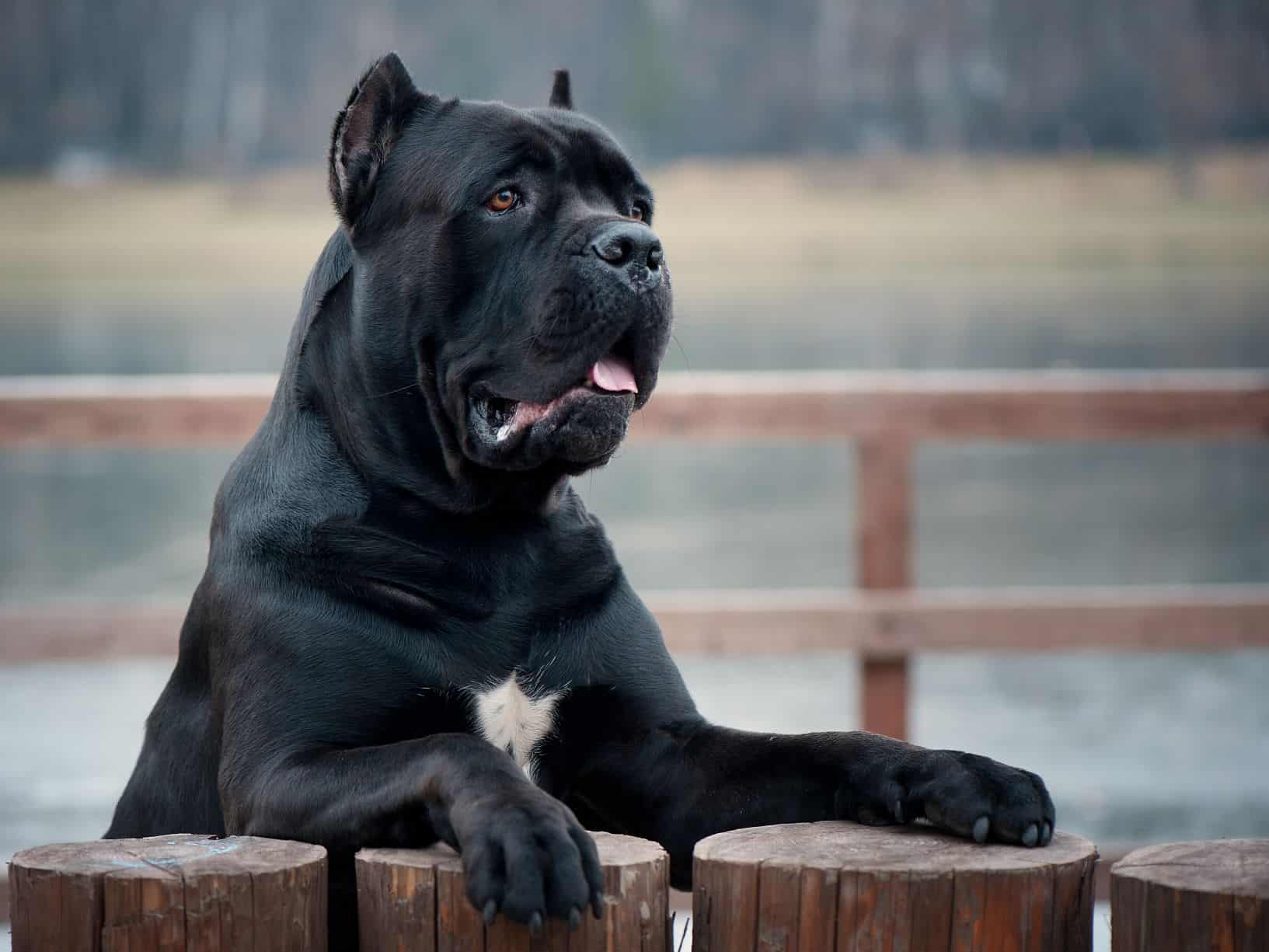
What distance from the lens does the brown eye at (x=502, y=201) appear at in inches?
87.0

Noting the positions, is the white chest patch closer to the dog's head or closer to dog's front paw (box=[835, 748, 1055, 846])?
the dog's head

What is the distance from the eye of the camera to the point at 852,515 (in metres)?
11.1

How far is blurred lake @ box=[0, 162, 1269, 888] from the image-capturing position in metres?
6.03

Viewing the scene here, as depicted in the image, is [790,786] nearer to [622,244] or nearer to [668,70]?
[622,244]

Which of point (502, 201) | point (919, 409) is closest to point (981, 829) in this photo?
point (502, 201)

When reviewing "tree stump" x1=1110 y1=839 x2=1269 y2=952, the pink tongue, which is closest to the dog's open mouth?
the pink tongue

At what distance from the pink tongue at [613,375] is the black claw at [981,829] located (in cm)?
81

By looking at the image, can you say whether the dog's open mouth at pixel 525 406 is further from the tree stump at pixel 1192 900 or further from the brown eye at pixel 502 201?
the tree stump at pixel 1192 900

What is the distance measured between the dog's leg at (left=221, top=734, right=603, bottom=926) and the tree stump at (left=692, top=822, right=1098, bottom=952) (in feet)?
0.57

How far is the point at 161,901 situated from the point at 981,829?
2.89ft

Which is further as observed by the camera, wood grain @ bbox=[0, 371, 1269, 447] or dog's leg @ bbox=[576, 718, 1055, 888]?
wood grain @ bbox=[0, 371, 1269, 447]

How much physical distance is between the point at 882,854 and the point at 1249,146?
21.5m

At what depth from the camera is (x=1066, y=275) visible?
2292cm

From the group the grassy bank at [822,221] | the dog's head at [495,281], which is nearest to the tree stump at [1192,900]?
the dog's head at [495,281]
